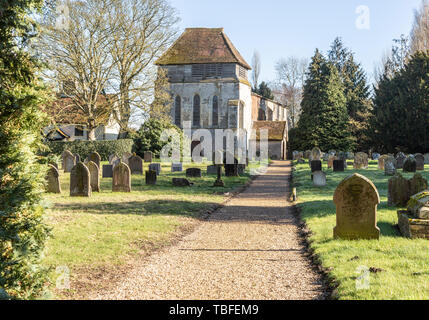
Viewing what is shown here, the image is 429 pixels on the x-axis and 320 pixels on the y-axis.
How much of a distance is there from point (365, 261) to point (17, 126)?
18.2 feet

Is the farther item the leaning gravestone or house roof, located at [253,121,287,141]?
house roof, located at [253,121,287,141]

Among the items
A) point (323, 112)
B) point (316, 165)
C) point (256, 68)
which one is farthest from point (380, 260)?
point (256, 68)

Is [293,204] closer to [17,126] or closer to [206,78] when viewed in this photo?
[17,126]

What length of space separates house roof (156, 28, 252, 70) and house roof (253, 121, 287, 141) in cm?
861

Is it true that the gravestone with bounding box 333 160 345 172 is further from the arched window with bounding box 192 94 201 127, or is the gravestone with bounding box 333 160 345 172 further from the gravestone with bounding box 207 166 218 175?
the arched window with bounding box 192 94 201 127

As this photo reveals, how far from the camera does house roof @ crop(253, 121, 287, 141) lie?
54750mm

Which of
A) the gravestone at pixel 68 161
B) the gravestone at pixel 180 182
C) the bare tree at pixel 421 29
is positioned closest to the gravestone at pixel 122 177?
the gravestone at pixel 180 182

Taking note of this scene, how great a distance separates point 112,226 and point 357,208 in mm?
5772

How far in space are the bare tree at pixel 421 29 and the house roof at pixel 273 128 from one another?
715 inches

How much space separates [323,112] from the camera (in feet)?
164

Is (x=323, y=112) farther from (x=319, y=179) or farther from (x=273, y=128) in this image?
(x=319, y=179)

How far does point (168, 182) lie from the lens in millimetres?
21516

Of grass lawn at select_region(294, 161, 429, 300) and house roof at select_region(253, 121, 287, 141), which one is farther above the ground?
house roof at select_region(253, 121, 287, 141)

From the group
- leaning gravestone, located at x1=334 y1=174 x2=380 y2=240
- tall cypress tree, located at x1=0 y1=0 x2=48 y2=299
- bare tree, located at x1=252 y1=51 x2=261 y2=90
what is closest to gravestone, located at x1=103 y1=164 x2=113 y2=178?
leaning gravestone, located at x1=334 y1=174 x2=380 y2=240
